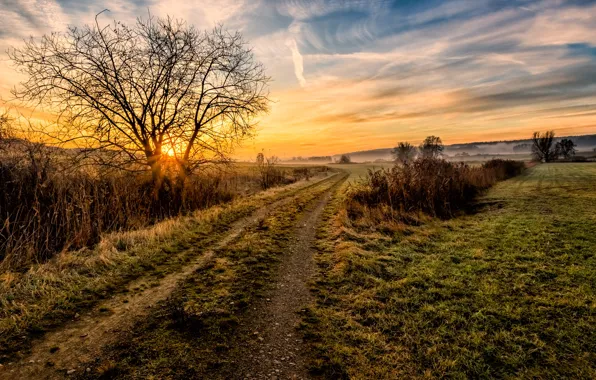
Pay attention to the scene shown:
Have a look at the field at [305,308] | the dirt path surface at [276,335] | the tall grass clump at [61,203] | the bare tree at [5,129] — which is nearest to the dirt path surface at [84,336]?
the field at [305,308]

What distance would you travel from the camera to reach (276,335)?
4262 mm

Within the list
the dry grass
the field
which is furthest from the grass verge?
the dry grass

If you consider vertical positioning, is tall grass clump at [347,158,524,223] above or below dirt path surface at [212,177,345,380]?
above

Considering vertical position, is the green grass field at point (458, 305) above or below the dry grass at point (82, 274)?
below

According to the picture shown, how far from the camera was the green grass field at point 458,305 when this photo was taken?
3730mm

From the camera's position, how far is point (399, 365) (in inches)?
145

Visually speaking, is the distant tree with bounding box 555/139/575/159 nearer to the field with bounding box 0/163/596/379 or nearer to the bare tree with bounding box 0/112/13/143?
the field with bounding box 0/163/596/379

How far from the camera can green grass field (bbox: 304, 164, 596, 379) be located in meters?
3.73

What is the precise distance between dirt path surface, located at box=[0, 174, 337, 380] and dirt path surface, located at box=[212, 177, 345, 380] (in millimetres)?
1739

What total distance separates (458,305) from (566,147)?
124m

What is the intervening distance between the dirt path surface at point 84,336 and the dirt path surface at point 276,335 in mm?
1739

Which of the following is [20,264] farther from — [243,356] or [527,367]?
[527,367]

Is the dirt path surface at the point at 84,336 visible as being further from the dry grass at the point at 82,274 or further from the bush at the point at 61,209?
the bush at the point at 61,209

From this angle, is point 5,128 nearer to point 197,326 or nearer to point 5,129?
point 5,129
